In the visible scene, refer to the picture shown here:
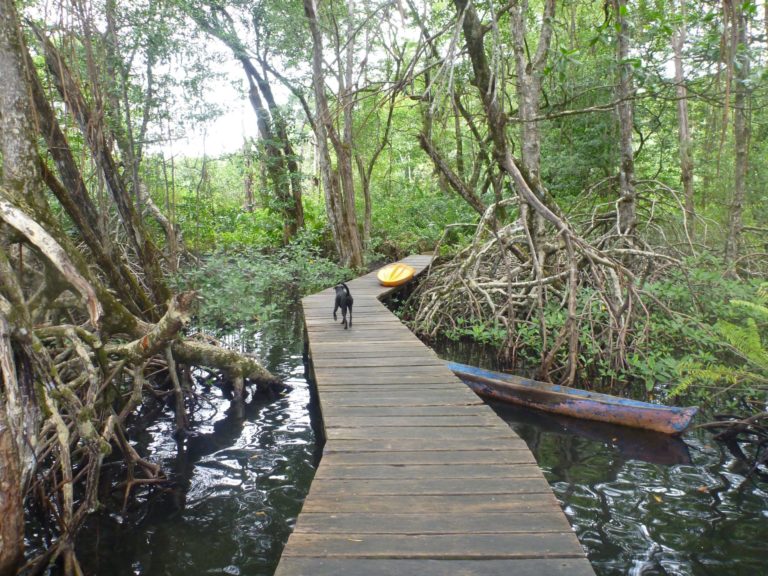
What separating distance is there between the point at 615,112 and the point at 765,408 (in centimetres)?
849

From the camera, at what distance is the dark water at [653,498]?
384 centimetres

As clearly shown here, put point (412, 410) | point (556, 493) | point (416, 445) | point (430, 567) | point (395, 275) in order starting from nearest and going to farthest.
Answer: point (430, 567) < point (416, 445) < point (412, 410) < point (556, 493) < point (395, 275)

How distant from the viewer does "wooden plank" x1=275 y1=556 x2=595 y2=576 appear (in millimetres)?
2289

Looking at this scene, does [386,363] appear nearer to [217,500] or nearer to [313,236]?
[217,500]

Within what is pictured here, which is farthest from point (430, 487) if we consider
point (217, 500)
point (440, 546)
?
point (217, 500)

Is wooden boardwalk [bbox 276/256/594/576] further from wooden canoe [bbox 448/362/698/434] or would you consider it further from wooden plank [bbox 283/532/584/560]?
wooden canoe [bbox 448/362/698/434]

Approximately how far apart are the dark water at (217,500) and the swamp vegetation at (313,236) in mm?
240

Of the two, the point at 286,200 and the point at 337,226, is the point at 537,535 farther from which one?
the point at 286,200

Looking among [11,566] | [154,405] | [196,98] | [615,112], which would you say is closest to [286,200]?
[196,98]

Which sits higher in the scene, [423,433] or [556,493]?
[423,433]

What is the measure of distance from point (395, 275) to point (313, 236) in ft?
15.7

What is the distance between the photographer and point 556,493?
15.8 feet

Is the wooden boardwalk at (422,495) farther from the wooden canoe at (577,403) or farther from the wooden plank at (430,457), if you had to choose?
the wooden canoe at (577,403)

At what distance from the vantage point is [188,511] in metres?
4.65
